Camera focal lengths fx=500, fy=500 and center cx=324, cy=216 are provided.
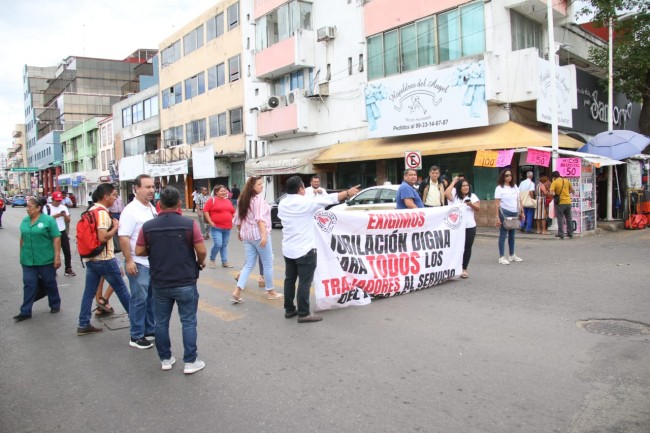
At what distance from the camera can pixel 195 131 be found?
115 ft

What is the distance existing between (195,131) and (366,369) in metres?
32.8

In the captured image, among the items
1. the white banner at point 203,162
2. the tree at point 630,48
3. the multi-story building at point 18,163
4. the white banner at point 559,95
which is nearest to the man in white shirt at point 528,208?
the white banner at point 559,95

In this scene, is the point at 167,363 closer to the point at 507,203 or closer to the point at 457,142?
the point at 507,203

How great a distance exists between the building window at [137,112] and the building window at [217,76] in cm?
1362

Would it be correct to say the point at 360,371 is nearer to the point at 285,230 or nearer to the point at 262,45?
the point at 285,230

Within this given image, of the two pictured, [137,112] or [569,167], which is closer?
[569,167]

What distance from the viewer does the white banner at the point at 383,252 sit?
667 cm

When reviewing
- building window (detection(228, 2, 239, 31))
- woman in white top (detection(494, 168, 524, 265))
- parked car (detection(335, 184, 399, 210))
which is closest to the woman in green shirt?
woman in white top (detection(494, 168, 524, 265))

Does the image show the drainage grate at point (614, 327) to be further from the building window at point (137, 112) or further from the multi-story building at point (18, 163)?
the multi-story building at point (18, 163)

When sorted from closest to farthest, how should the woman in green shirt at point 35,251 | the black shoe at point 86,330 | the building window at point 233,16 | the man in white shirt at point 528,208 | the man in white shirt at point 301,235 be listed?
the black shoe at point 86,330
the man in white shirt at point 301,235
the woman in green shirt at point 35,251
the man in white shirt at point 528,208
the building window at point 233,16

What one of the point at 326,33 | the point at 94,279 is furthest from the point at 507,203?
the point at 326,33

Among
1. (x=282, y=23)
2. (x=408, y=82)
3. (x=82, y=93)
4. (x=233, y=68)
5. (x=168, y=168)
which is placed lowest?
(x=168, y=168)

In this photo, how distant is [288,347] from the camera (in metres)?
5.19

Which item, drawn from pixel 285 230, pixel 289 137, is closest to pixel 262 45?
pixel 289 137
